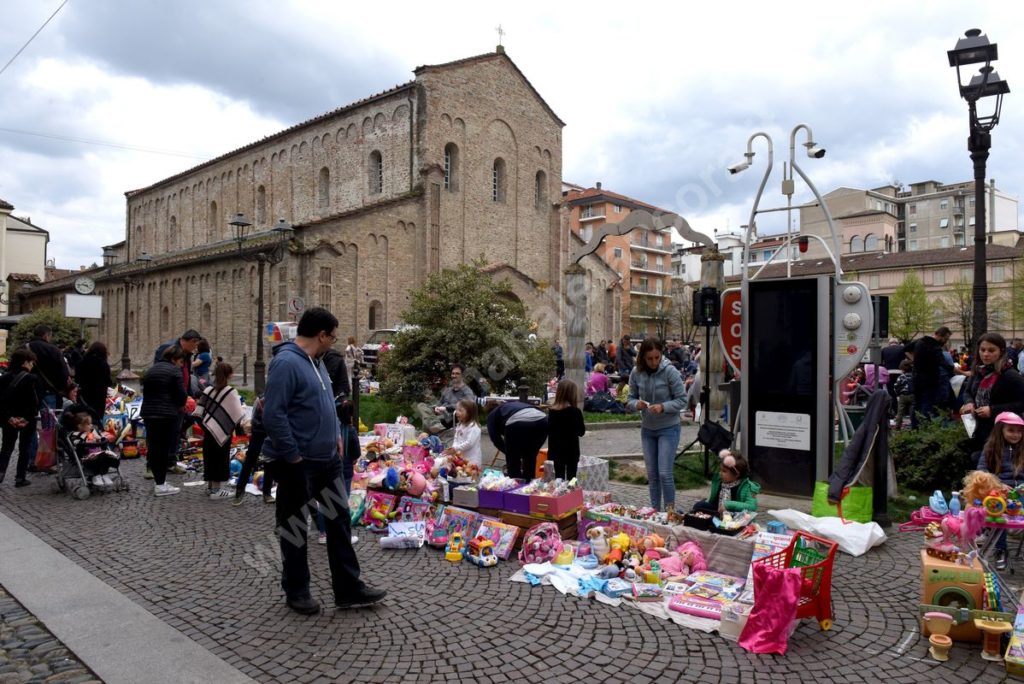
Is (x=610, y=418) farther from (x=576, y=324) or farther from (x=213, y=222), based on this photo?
(x=213, y=222)

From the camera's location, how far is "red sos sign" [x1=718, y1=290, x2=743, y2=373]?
9.21 m

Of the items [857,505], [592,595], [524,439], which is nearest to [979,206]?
[857,505]

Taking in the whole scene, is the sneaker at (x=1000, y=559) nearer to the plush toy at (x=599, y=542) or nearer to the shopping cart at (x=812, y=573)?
the shopping cart at (x=812, y=573)

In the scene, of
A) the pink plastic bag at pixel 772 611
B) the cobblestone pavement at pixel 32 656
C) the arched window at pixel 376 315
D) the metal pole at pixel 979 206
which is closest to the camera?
the cobblestone pavement at pixel 32 656

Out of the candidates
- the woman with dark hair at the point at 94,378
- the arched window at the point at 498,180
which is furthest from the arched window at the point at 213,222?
the woman with dark hair at the point at 94,378

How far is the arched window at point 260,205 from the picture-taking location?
129 feet

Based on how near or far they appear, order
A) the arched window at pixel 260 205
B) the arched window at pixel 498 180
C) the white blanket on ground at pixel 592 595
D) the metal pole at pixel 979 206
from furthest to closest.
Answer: the arched window at pixel 260 205
the arched window at pixel 498 180
the metal pole at pixel 979 206
the white blanket on ground at pixel 592 595

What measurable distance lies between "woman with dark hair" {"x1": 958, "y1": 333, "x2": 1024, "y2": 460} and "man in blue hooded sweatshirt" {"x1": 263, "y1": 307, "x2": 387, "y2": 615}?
579cm

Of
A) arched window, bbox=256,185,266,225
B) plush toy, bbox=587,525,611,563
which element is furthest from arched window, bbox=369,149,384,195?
plush toy, bbox=587,525,611,563

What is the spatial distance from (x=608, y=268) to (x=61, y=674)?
3810 cm

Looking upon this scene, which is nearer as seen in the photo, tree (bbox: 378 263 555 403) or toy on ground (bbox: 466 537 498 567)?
toy on ground (bbox: 466 537 498 567)

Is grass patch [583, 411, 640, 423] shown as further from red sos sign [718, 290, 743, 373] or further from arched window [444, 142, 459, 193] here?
arched window [444, 142, 459, 193]

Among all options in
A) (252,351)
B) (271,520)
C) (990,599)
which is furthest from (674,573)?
(252,351)

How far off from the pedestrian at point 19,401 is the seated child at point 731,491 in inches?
323
